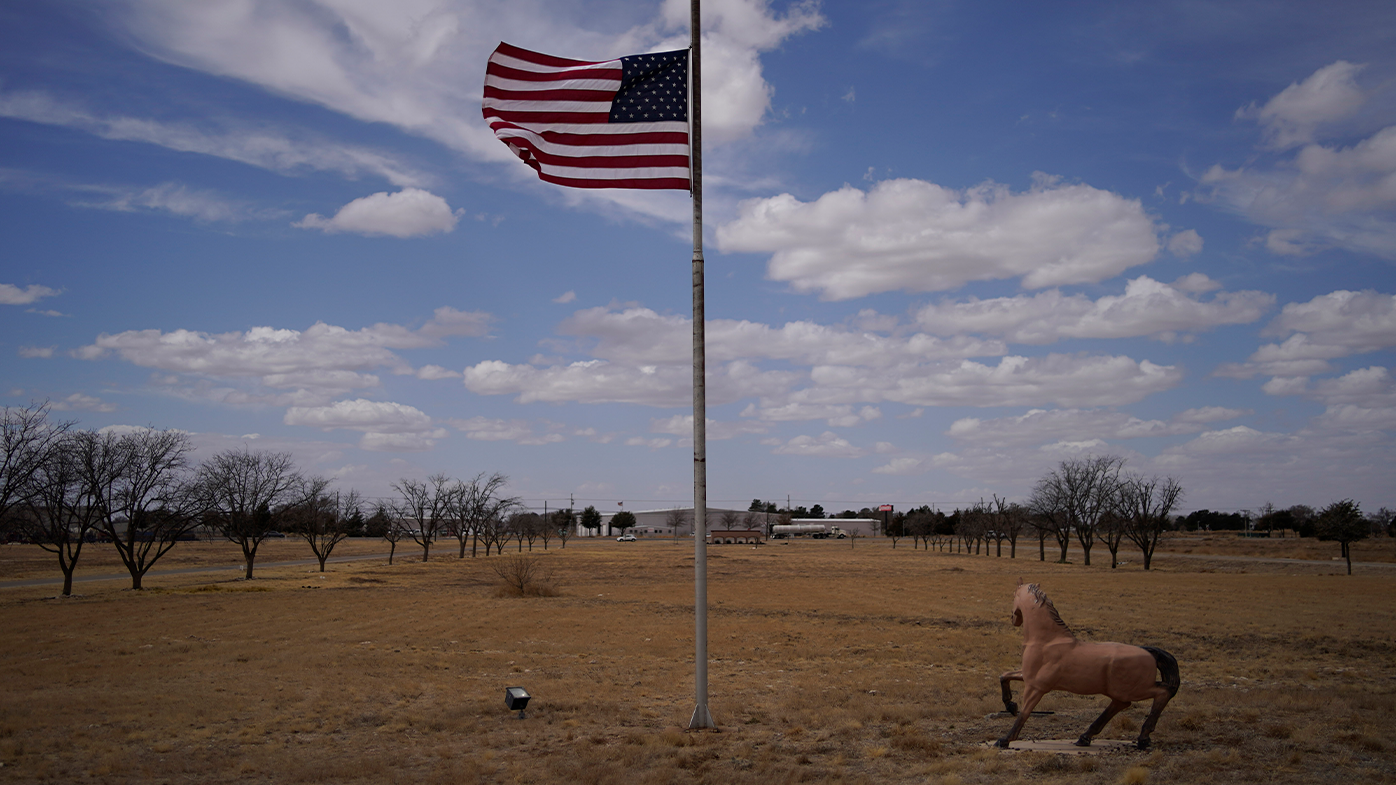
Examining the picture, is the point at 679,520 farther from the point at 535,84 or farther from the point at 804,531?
the point at 535,84

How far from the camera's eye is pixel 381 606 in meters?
26.4

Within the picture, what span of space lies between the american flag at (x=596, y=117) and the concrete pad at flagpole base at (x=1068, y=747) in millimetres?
6836

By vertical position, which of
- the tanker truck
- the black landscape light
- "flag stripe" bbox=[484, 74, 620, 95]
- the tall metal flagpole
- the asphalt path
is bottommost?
the tanker truck

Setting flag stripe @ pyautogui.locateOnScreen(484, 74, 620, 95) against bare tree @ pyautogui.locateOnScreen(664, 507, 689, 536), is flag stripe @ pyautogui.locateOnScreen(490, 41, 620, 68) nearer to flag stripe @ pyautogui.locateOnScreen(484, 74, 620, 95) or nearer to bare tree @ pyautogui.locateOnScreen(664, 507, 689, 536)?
flag stripe @ pyautogui.locateOnScreen(484, 74, 620, 95)

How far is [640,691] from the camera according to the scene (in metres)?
12.2

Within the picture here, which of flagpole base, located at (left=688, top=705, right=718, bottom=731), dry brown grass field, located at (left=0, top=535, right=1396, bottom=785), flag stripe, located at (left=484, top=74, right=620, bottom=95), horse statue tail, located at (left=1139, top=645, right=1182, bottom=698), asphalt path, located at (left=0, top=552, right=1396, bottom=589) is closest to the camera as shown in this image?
horse statue tail, located at (left=1139, top=645, right=1182, bottom=698)

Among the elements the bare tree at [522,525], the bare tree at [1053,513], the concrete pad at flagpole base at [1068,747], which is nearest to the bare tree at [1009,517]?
the bare tree at [1053,513]

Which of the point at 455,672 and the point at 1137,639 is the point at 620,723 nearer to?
the point at 455,672

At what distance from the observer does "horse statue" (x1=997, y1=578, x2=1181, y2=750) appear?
7.66 metres

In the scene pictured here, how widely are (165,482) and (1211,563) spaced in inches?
2416

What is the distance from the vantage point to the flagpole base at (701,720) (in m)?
9.32

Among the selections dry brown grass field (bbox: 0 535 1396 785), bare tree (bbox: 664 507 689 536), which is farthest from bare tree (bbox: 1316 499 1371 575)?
bare tree (bbox: 664 507 689 536)

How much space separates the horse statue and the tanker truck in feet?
439

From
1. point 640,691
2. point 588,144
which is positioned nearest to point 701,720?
point 640,691
